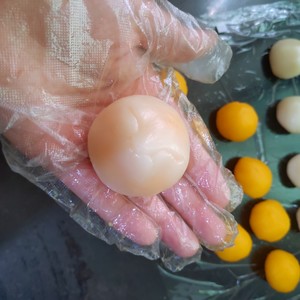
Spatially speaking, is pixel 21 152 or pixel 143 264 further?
pixel 143 264

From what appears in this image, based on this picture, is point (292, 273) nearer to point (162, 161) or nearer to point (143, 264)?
point (143, 264)

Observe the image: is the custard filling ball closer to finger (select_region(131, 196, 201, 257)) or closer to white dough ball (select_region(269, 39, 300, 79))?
finger (select_region(131, 196, 201, 257))

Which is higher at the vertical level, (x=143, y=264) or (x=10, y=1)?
(x=10, y=1)

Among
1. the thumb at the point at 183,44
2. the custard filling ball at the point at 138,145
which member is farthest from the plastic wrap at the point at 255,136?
the custard filling ball at the point at 138,145

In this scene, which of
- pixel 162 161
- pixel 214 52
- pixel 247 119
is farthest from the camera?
pixel 247 119

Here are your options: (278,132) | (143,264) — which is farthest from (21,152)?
(278,132)

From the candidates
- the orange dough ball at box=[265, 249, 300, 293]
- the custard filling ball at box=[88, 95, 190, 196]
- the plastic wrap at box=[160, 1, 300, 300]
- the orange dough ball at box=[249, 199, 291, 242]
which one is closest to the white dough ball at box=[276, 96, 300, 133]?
the plastic wrap at box=[160, 1, 300, 300]

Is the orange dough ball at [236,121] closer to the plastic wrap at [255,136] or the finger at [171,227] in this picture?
the plastic wrap at [255,136]

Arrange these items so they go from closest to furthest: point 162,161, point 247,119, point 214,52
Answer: point 162,161 → point 214,52 → point 247,119

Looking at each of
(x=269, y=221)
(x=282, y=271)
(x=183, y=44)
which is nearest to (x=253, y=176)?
(x=269, y=221)
